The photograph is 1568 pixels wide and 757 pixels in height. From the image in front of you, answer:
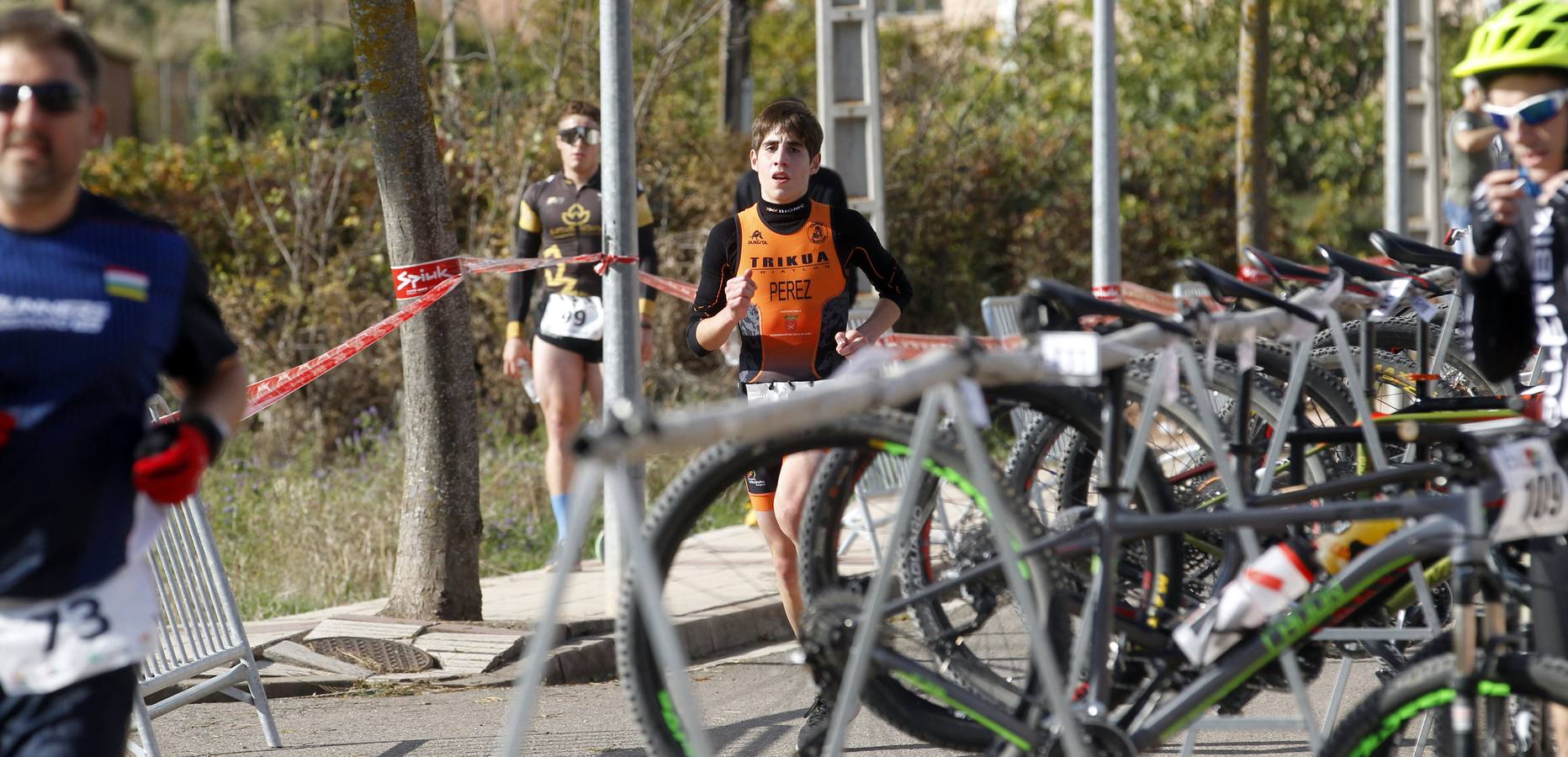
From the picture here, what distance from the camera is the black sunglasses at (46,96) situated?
9.30 feet

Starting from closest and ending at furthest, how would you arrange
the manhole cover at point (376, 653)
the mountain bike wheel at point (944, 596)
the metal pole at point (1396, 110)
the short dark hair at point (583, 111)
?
1. the mountain bike wheel at point (944, 596)
2. the manhole cover at point (376, 653)
3. the short dark hair at point (583, 111)
4. the metal pole at point (1396, 110)

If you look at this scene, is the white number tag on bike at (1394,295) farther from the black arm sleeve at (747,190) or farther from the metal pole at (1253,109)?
the metal pole at (1253,109)

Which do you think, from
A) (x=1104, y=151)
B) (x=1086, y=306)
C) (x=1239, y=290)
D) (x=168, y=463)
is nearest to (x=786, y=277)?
(x=1239, y=290)

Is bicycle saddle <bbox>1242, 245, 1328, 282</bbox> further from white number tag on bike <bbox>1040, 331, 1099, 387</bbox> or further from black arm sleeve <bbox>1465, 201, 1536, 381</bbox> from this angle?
white number tag on bike <bbox>1040, 331, 1099, 387</bbox>

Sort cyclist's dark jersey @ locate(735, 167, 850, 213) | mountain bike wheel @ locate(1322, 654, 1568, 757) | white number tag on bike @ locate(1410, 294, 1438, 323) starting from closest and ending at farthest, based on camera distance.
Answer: mountain bike wheel @ locate(1322, 654, 1568, 757) < white number tag on bike @ locate(1410, 294, 1438, 323) < cyclist's dark jersey @ locate(735, 167, 850, 213)

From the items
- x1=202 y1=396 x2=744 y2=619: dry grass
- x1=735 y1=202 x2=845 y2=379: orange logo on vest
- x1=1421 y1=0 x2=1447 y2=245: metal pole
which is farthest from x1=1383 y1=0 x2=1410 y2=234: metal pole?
x1=735 y1=202 x2=845 y2=379: orange logo on vest

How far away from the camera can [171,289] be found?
3.03m

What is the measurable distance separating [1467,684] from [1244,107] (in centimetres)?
1259

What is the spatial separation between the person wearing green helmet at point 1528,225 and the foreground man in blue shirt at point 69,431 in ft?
8.19

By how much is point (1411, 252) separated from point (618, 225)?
3.17 meters

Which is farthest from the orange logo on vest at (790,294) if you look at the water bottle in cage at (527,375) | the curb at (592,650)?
the water bottle in cage at (527,375)

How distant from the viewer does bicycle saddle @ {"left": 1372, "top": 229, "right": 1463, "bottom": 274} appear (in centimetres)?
523

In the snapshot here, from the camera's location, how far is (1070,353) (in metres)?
3.57

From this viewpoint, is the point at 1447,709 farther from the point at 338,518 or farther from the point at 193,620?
the point at 338,518
